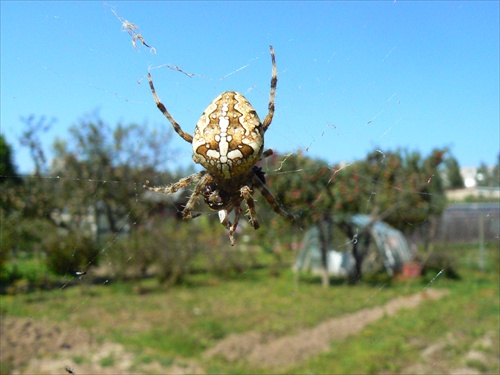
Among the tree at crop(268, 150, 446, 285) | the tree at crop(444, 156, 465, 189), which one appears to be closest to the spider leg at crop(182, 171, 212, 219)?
the tree at crop(268, 150, 446, 285)

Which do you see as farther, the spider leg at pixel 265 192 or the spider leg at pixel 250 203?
the spider leg at pixel 265 192

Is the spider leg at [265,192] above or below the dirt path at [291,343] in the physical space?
above

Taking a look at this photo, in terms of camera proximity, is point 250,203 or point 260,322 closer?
point 250,203

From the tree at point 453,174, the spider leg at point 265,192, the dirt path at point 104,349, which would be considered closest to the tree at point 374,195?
the tree at point 453,174

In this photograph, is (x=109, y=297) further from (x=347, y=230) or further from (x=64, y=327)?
(x=347, y=230)

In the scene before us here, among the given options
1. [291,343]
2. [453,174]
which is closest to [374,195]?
[453,174]

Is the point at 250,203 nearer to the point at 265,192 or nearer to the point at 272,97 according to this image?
the point at 265,192

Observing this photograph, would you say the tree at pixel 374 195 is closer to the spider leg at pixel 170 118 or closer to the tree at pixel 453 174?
the tree at pixel 453 174
